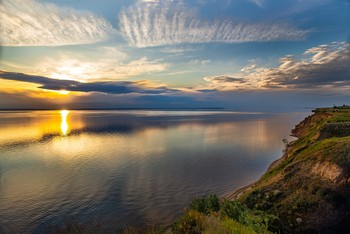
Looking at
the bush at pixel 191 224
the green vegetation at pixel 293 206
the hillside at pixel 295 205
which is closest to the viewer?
the bush at pixel 191 224

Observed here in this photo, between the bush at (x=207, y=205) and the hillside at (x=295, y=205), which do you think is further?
the bush at (x=207, y=205)

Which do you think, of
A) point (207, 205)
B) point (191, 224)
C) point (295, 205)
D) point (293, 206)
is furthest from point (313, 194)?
point (191, 224)

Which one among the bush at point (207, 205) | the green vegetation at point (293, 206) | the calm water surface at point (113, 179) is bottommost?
the calm water surface at point (113, 179)

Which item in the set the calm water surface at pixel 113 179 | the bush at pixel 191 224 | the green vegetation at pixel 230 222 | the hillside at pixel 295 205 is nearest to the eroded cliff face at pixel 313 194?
the hillside at pixel 295 205

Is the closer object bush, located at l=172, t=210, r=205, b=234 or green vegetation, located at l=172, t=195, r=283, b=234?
green vegetation, located at l=172, t=195, r=283, b=234

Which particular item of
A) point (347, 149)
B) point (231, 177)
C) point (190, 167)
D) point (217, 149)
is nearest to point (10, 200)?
point (190, 167)

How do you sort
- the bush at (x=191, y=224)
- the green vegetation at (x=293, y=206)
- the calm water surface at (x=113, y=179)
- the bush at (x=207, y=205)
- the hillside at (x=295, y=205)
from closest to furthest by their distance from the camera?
the bush at (x=191, y=224)
the hillside at (x=295, y=205)
the green vegetation at (x=293, y=206)
the bush at (x=207, y=205)
the calm water surface at (x=113, y=179)

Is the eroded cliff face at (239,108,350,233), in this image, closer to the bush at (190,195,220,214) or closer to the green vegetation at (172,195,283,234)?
the green vegetation at (172,195,283,234)

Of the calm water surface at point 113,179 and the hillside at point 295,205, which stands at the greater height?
the hillside at point 295,205

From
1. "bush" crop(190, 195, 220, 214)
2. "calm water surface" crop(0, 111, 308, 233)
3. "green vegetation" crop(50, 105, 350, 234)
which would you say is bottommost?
"calm water surface" crop(0, 111, 308, 233)

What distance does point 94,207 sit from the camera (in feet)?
64.5

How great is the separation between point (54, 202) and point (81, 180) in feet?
20.1

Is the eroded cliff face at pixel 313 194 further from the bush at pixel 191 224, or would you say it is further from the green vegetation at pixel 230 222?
the bush at pixel 191 224

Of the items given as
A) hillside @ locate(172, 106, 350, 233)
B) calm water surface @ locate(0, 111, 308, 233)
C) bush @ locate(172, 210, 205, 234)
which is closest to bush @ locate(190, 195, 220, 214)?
hillside @ locate(172, 106, 350, 233)
